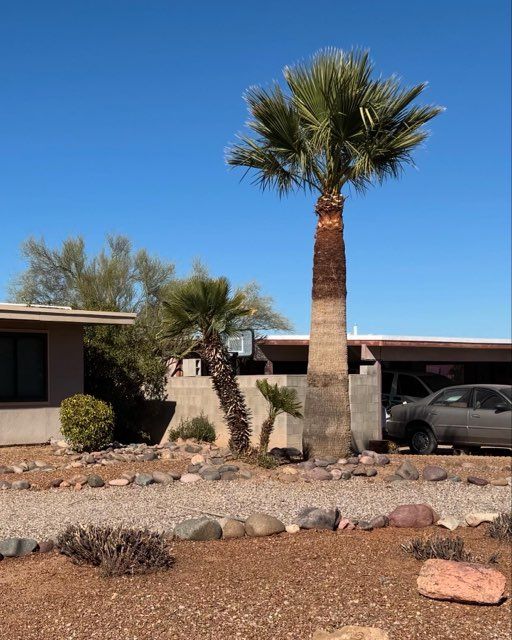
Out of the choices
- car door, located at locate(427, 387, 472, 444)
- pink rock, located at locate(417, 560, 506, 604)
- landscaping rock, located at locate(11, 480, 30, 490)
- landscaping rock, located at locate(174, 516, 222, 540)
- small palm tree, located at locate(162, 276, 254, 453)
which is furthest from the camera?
car door, located at locate(427, 387, 472, 444)

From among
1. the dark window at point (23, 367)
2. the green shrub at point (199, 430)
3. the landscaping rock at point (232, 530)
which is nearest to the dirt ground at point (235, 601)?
the landscaping rock at point (232, 530)

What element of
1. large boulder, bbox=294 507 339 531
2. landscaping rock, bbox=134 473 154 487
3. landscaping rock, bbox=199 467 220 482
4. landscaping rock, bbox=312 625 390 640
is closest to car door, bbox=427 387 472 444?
→ landscaping rock, bbox=199 467 220 482

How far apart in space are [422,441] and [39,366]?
26.7 feet

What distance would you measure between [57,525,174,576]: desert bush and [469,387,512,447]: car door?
10380 millimetres

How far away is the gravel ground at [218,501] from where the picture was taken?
8.14 metres

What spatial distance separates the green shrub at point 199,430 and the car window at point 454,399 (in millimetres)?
4776

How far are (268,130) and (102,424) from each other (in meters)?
6.04

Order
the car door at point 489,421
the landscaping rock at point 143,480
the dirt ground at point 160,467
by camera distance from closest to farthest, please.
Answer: the landscaping rock at point 143,480 < the dirt ground at point 160,467 < the car door at point 489,421

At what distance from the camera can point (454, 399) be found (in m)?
16.2

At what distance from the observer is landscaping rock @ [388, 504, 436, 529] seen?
26.9 ft

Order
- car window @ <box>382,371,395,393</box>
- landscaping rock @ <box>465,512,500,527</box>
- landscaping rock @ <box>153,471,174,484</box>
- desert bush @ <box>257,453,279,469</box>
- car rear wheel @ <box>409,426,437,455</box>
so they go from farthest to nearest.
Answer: car window @ <box>382,371,395,393</box> < car rear wheel @ <box>409,426,437,455</box> < desert bush @ <box>257,453,279,469</box> < landscaping rock @ <box>153,471,174,484</box> < landscaping rock @ <box>465,512,500,527</box>

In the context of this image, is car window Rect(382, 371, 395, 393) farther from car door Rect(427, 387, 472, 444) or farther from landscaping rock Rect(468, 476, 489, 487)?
landscaping rock Rect(468, 476, 489, 487)

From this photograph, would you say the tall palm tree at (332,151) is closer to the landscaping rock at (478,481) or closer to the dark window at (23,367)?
the landscaping rock at (478,481)

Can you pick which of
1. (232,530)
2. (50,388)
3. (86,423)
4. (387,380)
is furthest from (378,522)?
(387,380)
